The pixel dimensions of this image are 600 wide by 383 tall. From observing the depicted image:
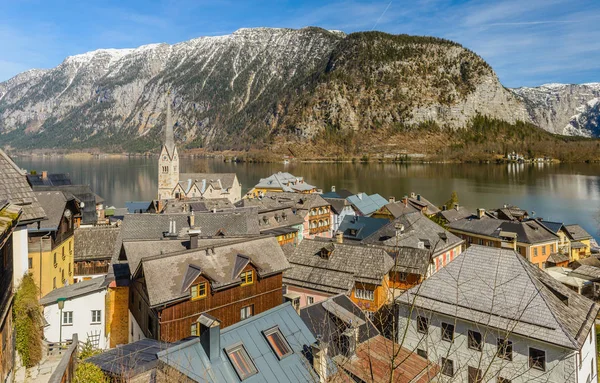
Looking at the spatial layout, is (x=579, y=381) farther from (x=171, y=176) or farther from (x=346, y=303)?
(x=171, y=176)

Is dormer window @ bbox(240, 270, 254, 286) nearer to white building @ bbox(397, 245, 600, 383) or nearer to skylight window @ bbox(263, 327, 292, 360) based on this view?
skylight window @ bbox(263, 327, 292, 360)

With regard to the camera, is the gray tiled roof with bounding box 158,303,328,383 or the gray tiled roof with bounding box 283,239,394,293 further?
the gray tiled roof with bounding box 283,239,394,293

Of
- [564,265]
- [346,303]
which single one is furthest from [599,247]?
[346,303]

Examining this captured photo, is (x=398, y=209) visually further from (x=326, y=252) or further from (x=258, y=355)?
(x=258, y=355)

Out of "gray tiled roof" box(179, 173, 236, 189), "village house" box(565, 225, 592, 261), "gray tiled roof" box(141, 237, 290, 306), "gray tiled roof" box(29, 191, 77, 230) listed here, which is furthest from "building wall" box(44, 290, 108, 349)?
"gray tiled roof" box(179, 173, 236, 189)

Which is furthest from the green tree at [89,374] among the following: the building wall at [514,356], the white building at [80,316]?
the white building at [80,316]

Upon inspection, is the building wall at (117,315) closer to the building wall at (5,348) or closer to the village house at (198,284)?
the village house at (198,284)
